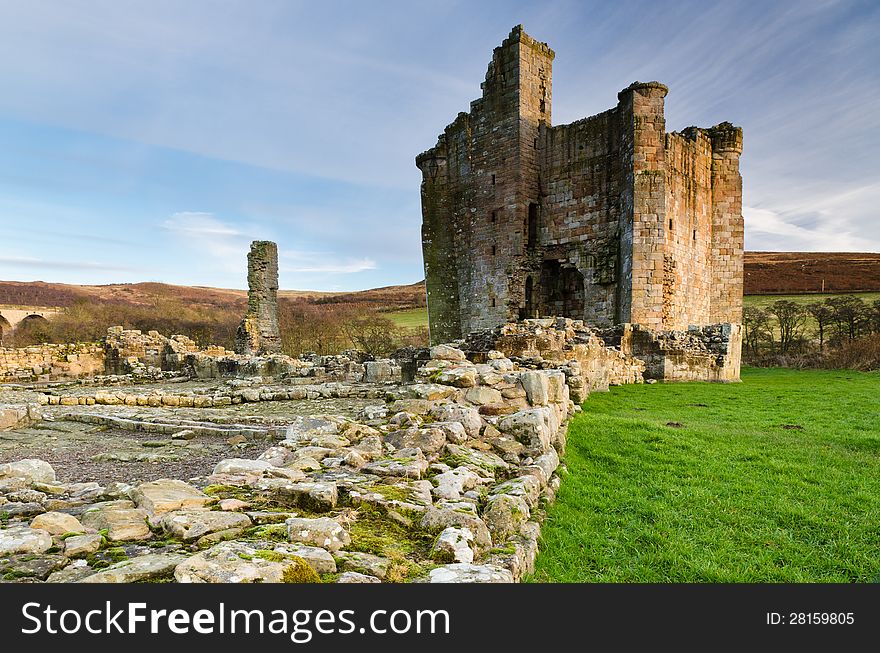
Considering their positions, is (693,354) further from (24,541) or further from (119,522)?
(24,541)

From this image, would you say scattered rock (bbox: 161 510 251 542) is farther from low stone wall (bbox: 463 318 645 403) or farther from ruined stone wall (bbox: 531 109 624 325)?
ruined stone wall (bbox: 531 109 624 325)

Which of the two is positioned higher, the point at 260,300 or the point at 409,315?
the point at 409,315

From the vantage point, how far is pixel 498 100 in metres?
21.8

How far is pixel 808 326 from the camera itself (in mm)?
30578

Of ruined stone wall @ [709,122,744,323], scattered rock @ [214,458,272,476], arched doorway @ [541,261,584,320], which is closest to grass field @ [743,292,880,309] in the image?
ruined stone wall @ [709,122,744,323]

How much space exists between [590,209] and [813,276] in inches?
1279

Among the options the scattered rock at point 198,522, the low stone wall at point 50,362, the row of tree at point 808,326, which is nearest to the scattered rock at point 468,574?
the scattered rock at point 198,522

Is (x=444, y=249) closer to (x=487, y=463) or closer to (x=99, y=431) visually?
(x=99, y=431)

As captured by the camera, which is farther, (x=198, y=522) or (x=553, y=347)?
(x=553, y=347)

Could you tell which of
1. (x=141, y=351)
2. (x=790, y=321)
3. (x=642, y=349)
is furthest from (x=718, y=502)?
(x=790, y=321)

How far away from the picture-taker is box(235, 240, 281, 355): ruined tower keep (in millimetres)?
23109

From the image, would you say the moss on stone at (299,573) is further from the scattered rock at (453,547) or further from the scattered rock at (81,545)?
the scattered rock at (81,545)

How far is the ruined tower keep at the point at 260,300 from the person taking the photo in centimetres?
2311
